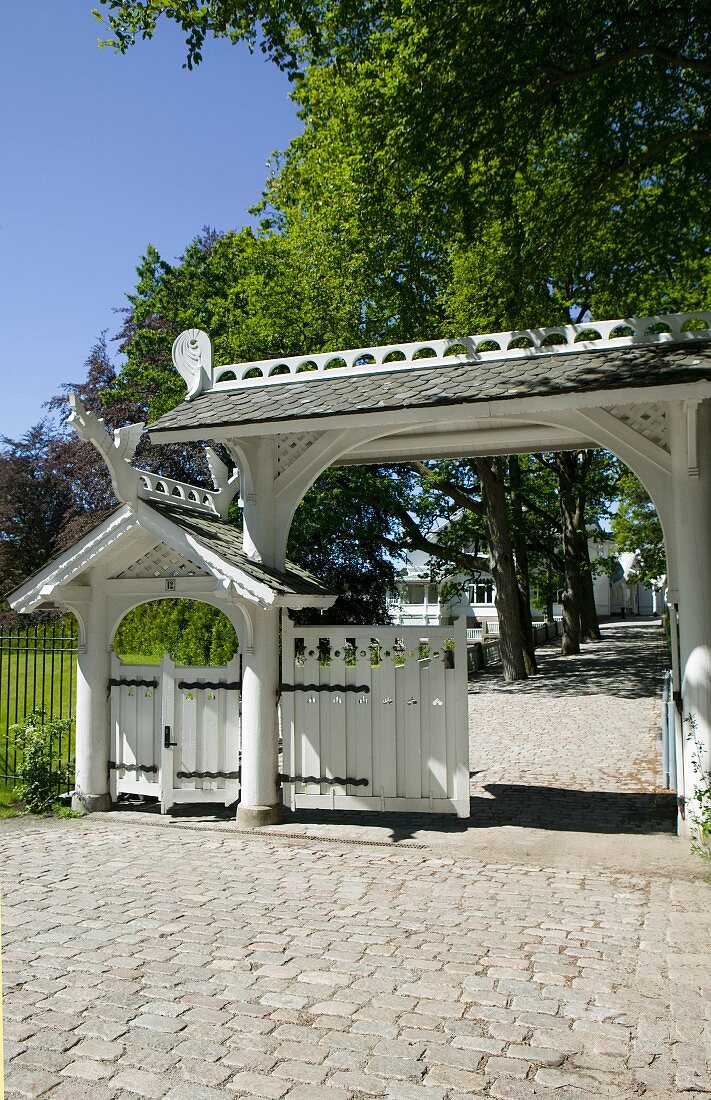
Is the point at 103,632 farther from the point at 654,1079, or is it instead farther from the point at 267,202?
the point at 267,202

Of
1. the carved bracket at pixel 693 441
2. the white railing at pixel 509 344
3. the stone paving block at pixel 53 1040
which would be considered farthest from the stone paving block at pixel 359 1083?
the white railing at pixel 509 344

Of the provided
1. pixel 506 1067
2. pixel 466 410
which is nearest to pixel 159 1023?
pixel 506 1067

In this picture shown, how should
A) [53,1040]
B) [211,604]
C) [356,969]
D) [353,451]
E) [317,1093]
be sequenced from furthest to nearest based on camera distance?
[353,451] → [211,604] → [356,969] → [53,1040] → [317,1093]

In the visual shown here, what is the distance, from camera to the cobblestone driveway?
3963 millimetres

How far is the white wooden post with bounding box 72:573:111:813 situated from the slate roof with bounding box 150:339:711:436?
2422 mm

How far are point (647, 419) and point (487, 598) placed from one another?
53.6 metres

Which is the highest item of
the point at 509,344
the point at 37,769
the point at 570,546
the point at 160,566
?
the point at 509,344

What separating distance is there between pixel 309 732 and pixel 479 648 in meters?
19.7

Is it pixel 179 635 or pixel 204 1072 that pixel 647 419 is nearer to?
pixel 204 1072

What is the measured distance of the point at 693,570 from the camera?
7785 mm

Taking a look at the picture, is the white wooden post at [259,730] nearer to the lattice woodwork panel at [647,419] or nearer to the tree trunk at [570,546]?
the lattice woodwork panel at [647,419]

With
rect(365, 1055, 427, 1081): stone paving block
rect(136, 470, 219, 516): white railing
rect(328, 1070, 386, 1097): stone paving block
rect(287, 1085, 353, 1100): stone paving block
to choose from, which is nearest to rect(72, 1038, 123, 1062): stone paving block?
rect(287, 1085, 353, 1100): stone paving block

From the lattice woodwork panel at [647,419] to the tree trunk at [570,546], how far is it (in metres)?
18.4

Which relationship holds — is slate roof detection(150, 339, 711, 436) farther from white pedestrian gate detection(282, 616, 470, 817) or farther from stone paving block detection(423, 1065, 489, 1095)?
stone paving block detection(423, 1065, 489, 1095)
